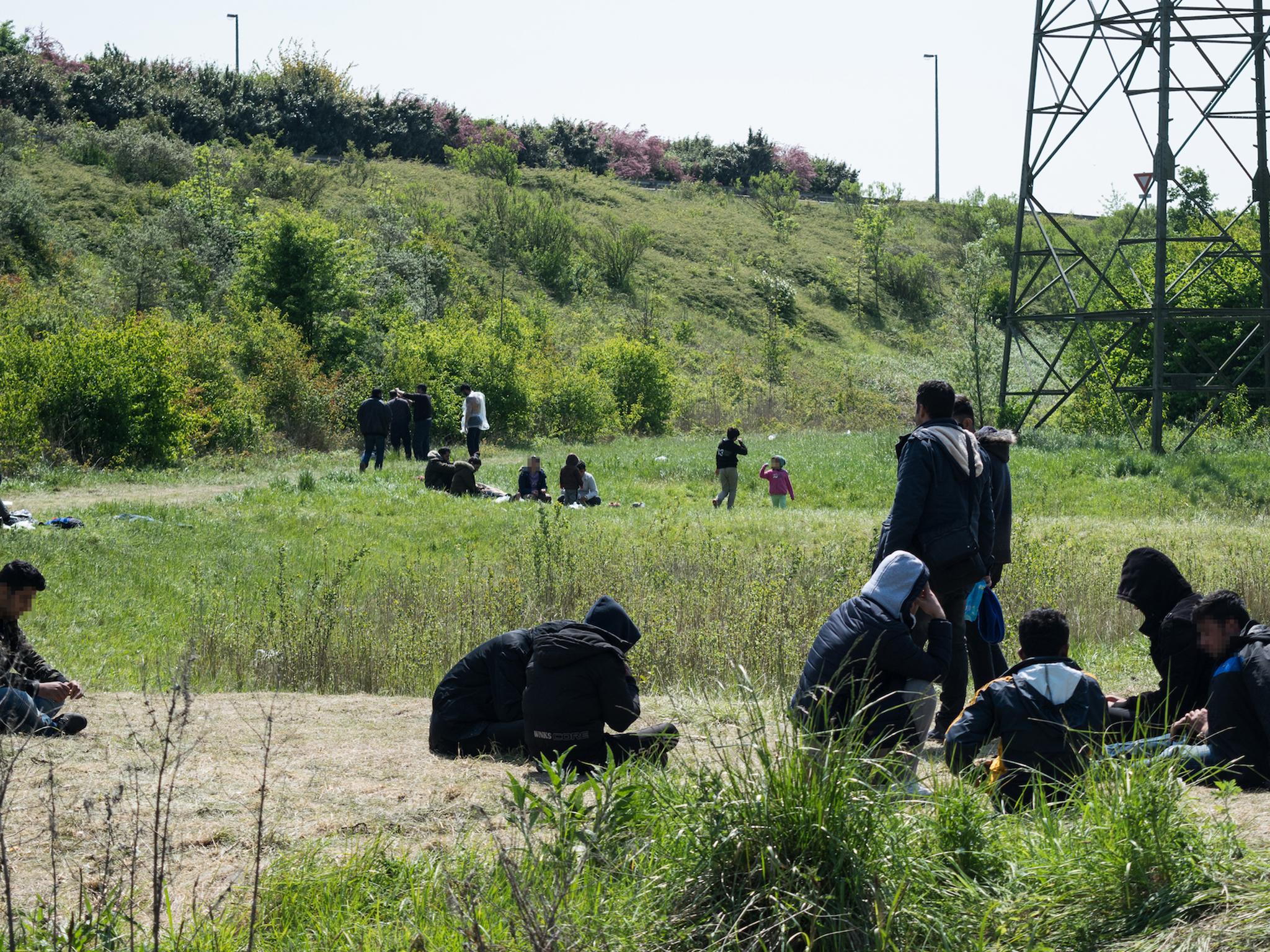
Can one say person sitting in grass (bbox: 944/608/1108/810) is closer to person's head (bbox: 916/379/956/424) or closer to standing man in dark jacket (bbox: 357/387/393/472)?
person's head (bbox: 916/379/956/424)

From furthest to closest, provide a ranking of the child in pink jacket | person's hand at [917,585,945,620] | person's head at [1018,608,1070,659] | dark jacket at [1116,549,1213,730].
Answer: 1. the child in pink jacket
2. dark jacket at [1116,549,1213,730]
3. person's hand at [917,585,945,620]
4. person's head at [1018,608,1070,659]

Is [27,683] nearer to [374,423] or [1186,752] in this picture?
[1186,752]

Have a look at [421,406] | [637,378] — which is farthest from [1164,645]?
[637,378]

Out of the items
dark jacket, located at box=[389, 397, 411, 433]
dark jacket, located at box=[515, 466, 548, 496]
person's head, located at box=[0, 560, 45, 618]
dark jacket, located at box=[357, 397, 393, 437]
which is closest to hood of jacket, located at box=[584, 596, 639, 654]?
person's head, located at box=[0, 560, 45, 618]

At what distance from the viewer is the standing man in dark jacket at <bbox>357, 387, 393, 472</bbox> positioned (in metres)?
21.5

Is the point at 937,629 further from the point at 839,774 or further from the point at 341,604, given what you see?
the point at 341,604

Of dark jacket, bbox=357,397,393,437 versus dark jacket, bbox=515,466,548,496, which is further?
dark jacket, bbox=357,397,393,437

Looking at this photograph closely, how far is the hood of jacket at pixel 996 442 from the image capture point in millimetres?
7066

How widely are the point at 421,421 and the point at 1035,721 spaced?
2092 cm

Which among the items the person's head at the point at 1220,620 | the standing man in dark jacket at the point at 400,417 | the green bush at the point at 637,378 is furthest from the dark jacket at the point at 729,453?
the green bush at the point at 637,378

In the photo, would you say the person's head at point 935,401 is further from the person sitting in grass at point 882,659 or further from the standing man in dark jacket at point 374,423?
the standing man in dark jacket at point 374,423

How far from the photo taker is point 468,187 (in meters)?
53.7

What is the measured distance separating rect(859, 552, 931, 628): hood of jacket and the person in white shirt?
44.2 ft

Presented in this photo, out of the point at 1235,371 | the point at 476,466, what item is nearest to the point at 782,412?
the point at 1235,371
